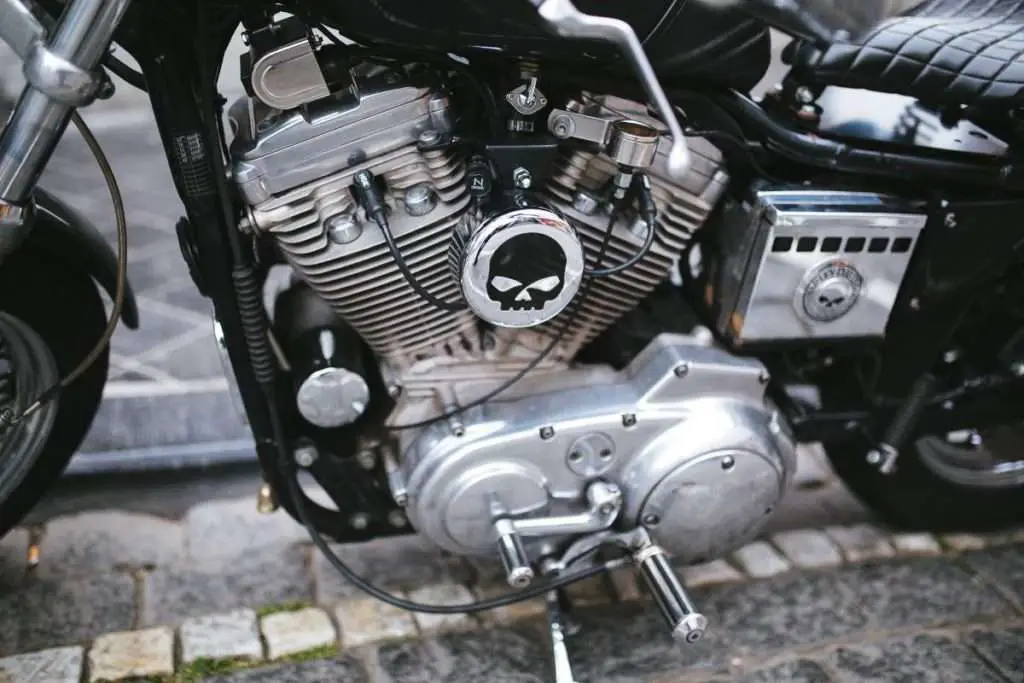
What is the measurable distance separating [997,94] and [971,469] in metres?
0.96

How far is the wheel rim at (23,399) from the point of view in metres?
1.66

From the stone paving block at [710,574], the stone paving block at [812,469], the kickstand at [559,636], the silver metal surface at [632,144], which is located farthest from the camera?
the stone paving block at [812,469]

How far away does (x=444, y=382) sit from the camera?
1.65 meters

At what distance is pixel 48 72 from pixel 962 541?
203 cm

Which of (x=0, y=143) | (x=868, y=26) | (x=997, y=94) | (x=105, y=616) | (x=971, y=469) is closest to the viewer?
(x=868, y=26)

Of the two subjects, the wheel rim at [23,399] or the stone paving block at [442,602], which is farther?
the stone paving block at [442,602]

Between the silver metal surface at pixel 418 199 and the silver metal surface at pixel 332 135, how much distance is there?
2.9 inches

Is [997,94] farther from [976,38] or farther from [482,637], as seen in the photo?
[482,637]

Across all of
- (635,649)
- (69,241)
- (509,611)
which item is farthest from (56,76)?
(635,649)

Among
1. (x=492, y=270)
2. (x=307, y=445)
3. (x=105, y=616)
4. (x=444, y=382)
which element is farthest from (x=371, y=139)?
(x=105, y=616)

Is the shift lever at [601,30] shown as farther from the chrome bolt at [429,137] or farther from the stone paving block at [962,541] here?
the stone paving block at [962,541]

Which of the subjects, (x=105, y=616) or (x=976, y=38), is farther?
(x=105, y=616)

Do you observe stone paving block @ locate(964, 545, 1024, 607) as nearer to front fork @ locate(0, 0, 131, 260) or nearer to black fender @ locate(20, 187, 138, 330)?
black fender @ locate(20, 187, 138, 330)

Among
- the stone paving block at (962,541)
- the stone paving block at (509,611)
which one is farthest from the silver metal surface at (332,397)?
the stone paving block at (962,541)
